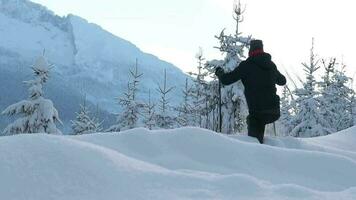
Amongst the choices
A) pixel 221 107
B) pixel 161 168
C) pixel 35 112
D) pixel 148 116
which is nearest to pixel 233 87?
pixel 221 107

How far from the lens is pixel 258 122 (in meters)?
7.69

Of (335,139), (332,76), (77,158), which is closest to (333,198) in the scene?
(77,158)

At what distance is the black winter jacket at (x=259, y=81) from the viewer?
25.3 feet

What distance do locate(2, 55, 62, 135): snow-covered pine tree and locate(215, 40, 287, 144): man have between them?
13.7 m

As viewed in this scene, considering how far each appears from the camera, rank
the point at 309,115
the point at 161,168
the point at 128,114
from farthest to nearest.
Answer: the point at 128,114 → the point at 309,115 → the point at 161,168

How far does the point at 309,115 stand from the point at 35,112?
1386 cm

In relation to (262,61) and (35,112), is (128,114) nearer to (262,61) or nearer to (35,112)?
(35,112)

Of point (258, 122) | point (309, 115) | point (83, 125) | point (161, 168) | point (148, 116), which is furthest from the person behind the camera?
point (83, 125)

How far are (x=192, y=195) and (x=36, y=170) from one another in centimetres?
116

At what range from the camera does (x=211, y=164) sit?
200 inches

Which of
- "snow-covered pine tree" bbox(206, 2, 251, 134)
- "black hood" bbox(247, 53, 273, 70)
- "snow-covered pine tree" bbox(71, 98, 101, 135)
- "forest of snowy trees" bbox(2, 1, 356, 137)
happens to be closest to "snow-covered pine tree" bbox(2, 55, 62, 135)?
"forest of snowy trees" bbox(2, 1, 356, 137)

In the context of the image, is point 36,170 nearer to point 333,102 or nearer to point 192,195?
point 192,195

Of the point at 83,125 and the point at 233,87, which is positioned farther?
the point at 83,125

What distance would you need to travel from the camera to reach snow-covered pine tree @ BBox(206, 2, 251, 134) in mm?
22359
